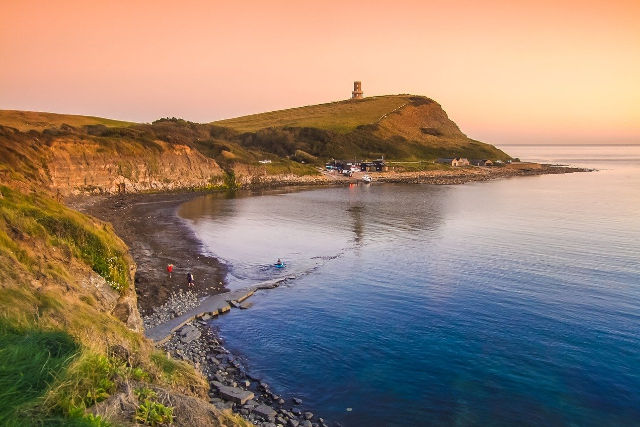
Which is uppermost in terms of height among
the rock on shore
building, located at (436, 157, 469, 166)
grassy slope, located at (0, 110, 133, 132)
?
grassy slope, located at (0, 110, 133, 132)

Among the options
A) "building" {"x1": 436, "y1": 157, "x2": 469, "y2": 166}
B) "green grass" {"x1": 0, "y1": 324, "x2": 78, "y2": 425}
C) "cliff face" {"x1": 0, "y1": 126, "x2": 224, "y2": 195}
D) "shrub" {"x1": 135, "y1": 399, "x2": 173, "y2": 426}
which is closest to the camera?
"green grass" {"x1": 0, "y1": 324, "x2": 78, "y2": 425}

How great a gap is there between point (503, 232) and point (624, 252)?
14.7 m

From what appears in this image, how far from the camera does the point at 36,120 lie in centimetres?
12538

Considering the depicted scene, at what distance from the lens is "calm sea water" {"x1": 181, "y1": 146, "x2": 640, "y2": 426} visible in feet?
66.0

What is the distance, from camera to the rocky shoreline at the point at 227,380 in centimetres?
1824

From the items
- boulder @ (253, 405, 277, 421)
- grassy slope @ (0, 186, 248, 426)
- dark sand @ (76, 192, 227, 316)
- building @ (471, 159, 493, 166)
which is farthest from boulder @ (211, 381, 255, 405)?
building @ (471, 159, 493, 166)

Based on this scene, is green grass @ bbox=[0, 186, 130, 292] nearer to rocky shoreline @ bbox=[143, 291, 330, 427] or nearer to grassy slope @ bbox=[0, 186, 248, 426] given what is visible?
grassy slope @ bbox=[0, 186, 248, 426]

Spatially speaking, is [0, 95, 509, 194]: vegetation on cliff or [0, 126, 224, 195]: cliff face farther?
[0, 95, 509, 194]: vegetation on cliff

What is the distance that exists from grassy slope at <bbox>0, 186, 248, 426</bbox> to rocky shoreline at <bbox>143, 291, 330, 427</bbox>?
13.1 ft

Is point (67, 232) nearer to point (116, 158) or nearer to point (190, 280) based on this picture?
point (190, 280)

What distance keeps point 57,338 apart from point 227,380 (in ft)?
41.7

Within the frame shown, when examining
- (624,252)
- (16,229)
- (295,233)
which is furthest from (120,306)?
(624,252)

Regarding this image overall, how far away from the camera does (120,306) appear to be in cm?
2175

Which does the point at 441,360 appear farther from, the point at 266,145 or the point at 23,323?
the point at 266,145
